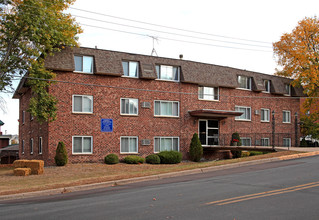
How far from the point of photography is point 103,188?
45.5 ft

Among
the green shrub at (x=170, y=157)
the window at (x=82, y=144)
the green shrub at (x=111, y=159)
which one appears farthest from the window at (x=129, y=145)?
→ the window at (x=82, y=144)

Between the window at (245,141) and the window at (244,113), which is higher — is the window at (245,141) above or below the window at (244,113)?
below

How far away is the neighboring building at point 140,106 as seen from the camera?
964 inches

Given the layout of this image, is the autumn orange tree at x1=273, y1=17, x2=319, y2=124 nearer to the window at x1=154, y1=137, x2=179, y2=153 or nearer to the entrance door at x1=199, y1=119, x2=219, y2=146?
the entrance door at x1=199, y1=119, x2=219, y2=146

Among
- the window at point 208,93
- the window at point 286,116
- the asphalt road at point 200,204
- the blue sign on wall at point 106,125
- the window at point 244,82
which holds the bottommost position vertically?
the asphalt road at point 200,204

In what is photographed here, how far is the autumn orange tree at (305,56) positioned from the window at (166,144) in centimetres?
1564

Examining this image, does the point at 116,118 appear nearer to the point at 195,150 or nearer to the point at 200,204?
the point at 195,150

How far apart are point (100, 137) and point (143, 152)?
3.81 m

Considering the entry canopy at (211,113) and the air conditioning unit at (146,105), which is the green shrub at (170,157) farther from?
the entry canopy at (211,113)

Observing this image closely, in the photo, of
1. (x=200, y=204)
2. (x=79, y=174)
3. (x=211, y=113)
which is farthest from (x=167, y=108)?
(x=200, y=204)

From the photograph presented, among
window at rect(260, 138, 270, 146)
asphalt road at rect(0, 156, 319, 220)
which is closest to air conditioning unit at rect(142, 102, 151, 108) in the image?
window at rect(260, 138, 270, 146)

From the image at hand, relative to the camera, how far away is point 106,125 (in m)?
25.6

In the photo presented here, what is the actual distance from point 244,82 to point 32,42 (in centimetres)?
2001

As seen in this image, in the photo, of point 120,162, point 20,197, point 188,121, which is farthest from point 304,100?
point 20,197
